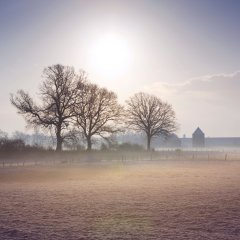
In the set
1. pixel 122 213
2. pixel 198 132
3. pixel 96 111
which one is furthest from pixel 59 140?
pixel 198 132

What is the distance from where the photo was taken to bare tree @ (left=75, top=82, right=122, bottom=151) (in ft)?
241

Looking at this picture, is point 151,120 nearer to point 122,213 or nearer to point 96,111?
point 96,111

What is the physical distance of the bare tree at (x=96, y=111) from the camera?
73.5 metres

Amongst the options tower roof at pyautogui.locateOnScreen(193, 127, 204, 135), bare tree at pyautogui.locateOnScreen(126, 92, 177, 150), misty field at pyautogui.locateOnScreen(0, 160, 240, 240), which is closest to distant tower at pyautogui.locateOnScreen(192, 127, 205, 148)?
tower roof at pyautogui.locateOnScreen(193, 127, 204, 135)

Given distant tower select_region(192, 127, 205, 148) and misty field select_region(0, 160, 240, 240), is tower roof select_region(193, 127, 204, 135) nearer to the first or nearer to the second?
distant tower select_region(192, 127, 205, 148)

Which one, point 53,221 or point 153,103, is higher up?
point 153,103

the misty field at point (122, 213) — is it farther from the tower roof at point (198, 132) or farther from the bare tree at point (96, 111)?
the tower roof at point (198, 132)

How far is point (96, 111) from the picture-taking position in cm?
7569

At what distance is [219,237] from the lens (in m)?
14.2

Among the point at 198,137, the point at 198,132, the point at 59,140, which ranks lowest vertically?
the point at 59,140

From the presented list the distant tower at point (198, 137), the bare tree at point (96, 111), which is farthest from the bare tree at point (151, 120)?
the distant tower at point (198, 137)

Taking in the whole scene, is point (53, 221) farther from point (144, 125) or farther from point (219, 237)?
point (144, 125)

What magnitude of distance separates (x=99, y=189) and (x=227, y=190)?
26.4ft

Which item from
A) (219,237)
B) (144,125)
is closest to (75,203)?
(219,237)
